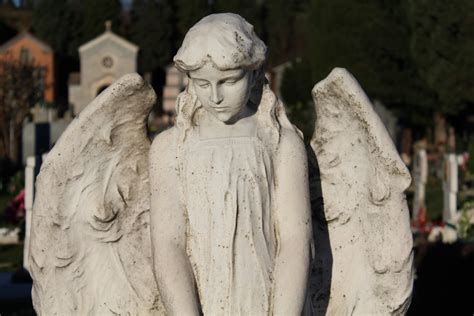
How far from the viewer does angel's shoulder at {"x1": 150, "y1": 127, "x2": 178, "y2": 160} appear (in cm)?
511

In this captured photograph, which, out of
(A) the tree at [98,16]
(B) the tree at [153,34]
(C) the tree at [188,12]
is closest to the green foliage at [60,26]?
(A) the tree at [98,16]

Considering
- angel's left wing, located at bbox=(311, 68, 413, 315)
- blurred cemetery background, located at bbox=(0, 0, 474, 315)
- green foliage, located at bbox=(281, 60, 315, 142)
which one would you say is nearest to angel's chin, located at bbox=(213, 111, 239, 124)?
angel's left wing, located at bbox=(311, 68, 413, 315)

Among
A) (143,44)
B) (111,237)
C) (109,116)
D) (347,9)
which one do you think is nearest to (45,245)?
(111,237)

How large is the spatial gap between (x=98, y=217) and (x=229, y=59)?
930 millimetres

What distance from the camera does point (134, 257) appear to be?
539 centimetres

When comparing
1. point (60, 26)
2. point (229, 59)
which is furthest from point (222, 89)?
point (60, 26)

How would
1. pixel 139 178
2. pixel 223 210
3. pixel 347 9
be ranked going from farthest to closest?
pixel 347 9
pixel 139 178
pixel 223 210

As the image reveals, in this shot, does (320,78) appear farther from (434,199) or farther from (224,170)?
(224,170)

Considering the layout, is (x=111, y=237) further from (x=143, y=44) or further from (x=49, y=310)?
(x=143, y=44)

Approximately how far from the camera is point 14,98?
3344cm

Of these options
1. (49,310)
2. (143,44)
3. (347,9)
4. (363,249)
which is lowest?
(143,44)

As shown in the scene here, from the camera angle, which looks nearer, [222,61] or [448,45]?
[222,61]

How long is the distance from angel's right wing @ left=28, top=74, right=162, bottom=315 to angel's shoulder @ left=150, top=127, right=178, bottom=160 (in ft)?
0.40

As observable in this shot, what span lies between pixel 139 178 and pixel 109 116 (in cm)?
35
